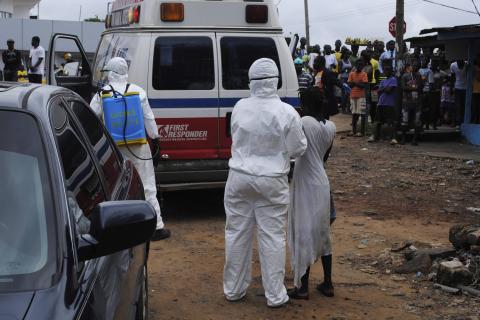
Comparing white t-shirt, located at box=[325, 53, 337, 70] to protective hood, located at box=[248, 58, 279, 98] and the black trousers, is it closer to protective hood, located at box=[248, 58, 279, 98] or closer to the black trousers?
the black trousers

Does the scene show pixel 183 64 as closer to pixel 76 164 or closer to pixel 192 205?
pixel 192 205

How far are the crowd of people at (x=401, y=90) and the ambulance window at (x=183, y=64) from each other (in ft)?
17.2

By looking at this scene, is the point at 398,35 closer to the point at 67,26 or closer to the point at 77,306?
the point at 77,306

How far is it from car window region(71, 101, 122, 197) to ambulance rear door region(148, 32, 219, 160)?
3235 mm

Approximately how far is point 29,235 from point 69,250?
185 mm

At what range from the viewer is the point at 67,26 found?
1475 inches

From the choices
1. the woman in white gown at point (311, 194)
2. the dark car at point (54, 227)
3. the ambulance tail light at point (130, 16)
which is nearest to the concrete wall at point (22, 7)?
the ambulance tail light at point (130, 16)

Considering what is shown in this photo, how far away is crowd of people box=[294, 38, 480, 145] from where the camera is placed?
14297mm

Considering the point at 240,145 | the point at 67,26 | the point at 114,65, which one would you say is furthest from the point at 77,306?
the point at 67,26

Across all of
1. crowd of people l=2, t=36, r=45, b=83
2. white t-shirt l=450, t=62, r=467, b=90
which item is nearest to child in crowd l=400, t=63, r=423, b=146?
white t-shirt l=450, t=62, r=467, b=90

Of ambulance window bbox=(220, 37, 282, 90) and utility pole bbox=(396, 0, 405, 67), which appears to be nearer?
ambulance window bbox=(220, 37, 282, 90)

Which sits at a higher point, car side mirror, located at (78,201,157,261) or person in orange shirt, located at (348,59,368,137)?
person in orange shirt, located at (348,59,368,137)

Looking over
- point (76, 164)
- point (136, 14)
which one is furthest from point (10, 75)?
point (76, 164)

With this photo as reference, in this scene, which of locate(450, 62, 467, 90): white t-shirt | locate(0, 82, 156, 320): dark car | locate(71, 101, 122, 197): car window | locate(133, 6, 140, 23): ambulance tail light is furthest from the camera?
locate(450, 62, 467, 90): white t-shirt
